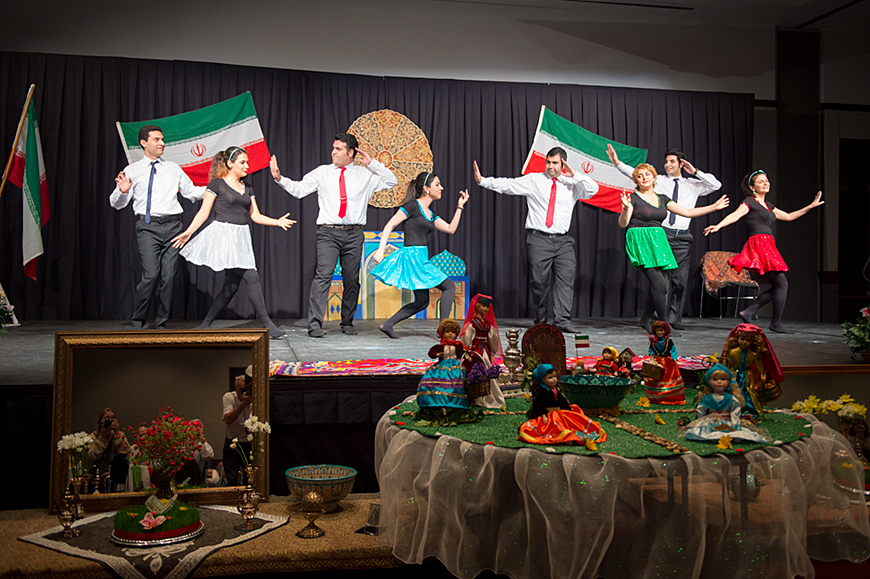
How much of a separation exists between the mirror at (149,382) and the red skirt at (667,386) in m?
1.68

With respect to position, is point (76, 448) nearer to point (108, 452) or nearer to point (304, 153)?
point (108, 452)

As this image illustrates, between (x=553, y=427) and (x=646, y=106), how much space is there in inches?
286

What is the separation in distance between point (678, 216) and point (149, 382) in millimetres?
5950

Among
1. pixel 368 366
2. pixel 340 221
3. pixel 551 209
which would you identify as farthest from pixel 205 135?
pixel 368 366

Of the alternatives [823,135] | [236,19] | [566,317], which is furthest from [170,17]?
[823,135]

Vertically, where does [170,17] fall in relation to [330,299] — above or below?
above

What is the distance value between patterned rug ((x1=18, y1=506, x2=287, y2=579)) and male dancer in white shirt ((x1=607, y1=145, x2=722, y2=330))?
182 inches

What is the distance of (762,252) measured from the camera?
615 centimetres

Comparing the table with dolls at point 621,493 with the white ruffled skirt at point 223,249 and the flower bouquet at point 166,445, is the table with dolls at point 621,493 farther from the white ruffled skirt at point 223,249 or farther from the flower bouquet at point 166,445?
the white ruffled skirt at point 223,249

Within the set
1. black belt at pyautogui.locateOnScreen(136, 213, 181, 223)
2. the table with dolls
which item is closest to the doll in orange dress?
the table with dolls

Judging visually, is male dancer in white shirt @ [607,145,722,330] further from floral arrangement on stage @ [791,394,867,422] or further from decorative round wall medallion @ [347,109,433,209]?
floral arrangement on stage @ [791,394,867,422]

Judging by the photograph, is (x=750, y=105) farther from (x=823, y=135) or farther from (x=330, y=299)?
(x=330, y=299)

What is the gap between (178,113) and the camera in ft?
24.3

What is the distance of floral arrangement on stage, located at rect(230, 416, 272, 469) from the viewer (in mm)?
3066
